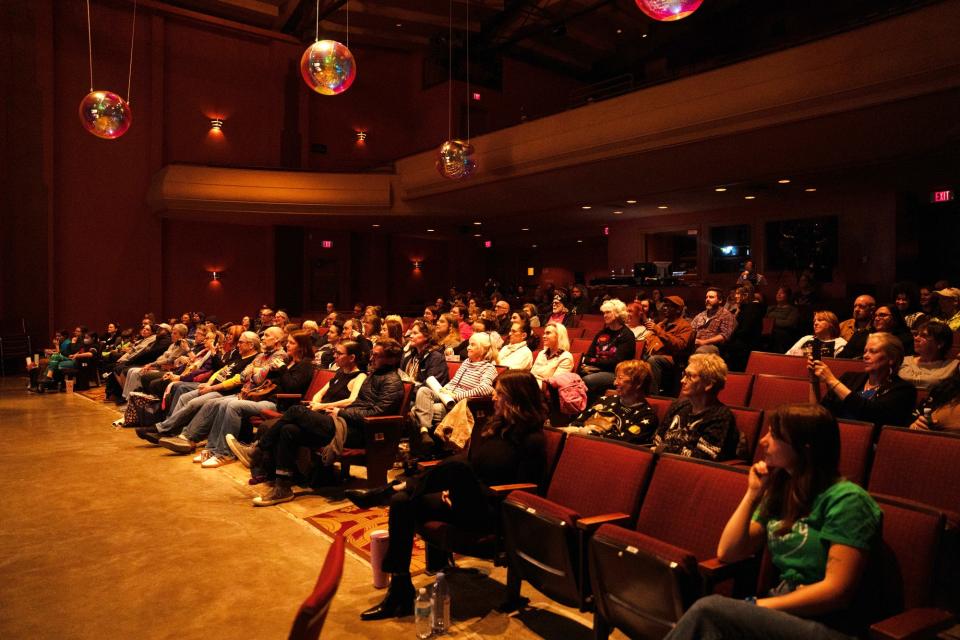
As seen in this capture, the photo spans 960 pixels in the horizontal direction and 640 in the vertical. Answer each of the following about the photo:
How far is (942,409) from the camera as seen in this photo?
2.56 m

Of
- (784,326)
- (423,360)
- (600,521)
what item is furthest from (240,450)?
(784,326)

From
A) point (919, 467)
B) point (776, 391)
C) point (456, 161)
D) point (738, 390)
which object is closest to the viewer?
point (919, 467)

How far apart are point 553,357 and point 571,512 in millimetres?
2512

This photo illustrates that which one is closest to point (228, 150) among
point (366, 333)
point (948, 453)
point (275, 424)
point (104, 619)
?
point (366, 333)

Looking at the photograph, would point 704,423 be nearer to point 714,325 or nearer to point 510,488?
point 510,488

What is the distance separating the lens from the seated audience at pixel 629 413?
2.93 meters

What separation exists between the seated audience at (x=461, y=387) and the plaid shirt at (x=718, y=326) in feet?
7.61

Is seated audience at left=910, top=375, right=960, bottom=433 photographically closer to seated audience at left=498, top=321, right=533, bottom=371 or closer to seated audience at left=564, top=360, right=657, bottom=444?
seated audience at left=564, top=360, right=657, bottom=444

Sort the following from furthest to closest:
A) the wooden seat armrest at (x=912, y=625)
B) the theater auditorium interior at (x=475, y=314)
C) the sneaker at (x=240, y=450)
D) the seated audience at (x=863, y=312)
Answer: the seated audience at (x=863, y=312), the sneaker at (x=240, y=450), the theater auditorium interior at (x=475, y=314), the wooden seat armrest at (x=912, y=625)

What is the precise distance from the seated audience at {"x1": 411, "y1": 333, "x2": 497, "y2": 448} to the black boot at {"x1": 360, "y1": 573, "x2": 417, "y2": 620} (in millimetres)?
1933

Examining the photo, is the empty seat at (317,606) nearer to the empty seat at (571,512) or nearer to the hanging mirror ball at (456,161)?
the empty seat at (571,512)

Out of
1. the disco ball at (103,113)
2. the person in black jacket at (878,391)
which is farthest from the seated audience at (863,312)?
the disco ball at (103,113)

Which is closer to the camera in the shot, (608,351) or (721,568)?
(721,568)

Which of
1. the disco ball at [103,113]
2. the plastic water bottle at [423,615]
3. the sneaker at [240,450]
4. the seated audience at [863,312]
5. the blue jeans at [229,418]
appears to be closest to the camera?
the plastic water bottle at [423,615]
